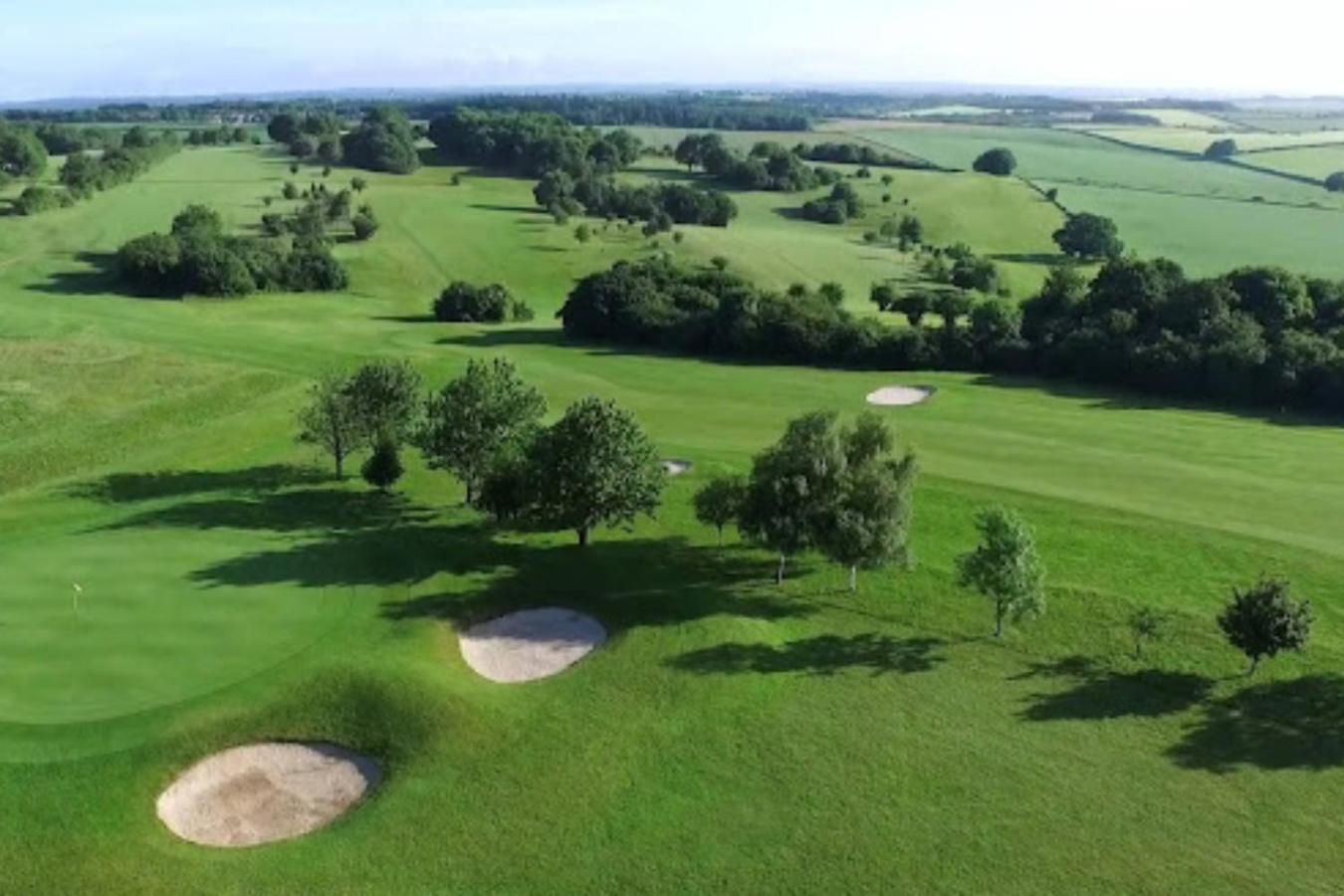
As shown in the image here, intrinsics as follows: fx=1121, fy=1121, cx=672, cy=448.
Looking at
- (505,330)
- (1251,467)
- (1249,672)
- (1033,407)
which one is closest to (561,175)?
(505,330)

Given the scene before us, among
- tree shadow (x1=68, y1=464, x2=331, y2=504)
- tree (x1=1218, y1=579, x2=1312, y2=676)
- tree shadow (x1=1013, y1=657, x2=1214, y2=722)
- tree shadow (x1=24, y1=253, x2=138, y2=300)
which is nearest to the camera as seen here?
tree shadow (x1=1013, y1=657, x2=1214, y2=722)

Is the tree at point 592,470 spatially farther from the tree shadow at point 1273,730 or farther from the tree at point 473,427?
the tree shadow at point 1273,730

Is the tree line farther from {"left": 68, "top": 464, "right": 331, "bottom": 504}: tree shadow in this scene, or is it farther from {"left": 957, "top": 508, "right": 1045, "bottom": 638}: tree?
{"left": 957, "top": 508, "right": 1045, "bottom": 638}: tree

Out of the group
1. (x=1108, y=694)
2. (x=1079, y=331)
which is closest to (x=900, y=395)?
(x=1079, y=331)

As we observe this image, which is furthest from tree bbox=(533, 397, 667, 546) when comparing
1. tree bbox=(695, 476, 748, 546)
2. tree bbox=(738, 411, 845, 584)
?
tree bbox=(738, 411, 845, 584)

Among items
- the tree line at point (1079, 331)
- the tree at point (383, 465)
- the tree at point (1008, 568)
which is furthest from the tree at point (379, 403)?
the tree line at point (1079, 331)
